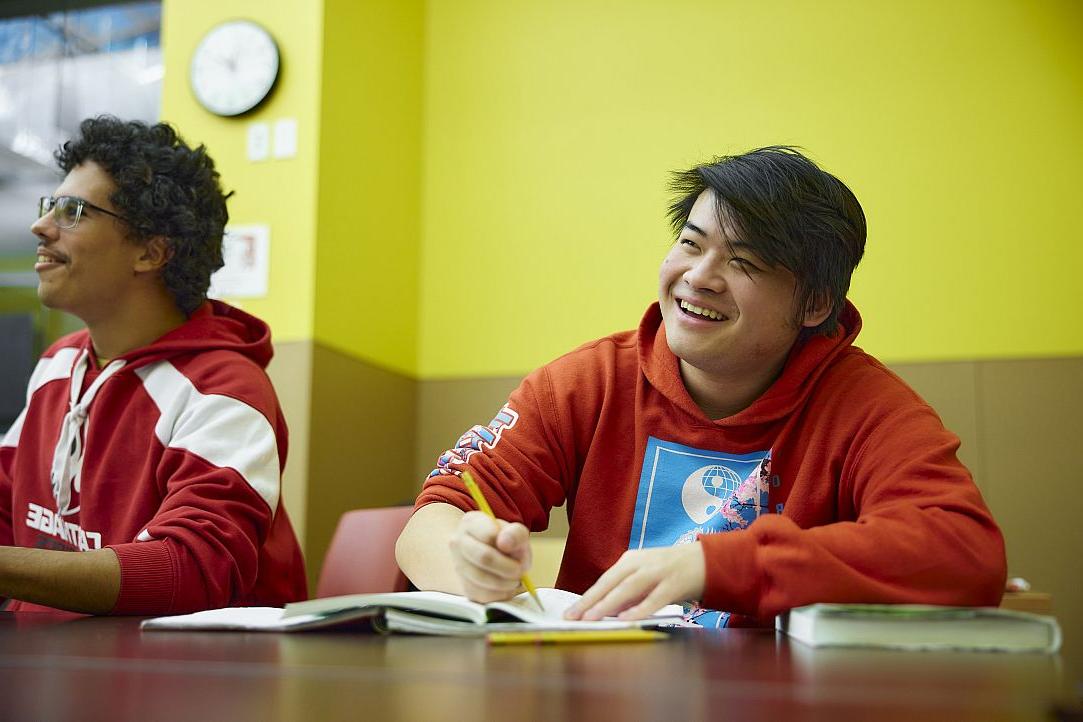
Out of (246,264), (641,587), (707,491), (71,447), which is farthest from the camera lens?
(246,264)

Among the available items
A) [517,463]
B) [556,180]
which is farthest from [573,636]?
[556,180]

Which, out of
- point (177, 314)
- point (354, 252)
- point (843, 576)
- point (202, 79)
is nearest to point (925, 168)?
point (354, 252)

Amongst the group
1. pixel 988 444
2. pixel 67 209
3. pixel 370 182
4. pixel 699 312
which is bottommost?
pixel 988 444

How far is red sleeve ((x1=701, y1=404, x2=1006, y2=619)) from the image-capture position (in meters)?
1.04

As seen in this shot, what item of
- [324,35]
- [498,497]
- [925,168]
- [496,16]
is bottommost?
[498,497]

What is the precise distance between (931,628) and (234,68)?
3.55 meters

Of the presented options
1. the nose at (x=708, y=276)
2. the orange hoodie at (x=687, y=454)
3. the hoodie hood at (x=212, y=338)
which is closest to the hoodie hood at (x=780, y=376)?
the orange hoodie at (x=687, y=454)

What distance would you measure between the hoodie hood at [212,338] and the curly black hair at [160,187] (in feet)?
0.20

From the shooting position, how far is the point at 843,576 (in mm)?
1040

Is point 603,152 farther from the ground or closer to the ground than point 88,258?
farther from the ground

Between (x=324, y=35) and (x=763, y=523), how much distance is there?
3152mm

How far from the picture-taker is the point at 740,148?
411 centimetres

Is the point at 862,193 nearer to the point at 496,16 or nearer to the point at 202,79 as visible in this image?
the point at 496,16

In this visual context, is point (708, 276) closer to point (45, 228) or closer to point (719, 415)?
point (719, 415)
